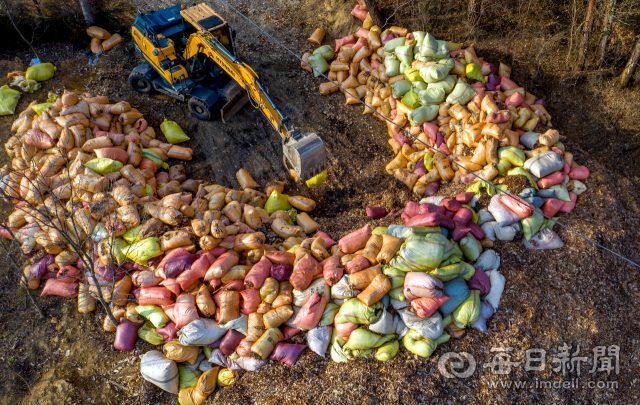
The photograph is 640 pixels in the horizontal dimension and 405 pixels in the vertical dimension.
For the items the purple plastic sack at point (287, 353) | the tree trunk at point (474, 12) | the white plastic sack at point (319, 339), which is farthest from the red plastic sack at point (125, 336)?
the tree trunk at point (474, 12)

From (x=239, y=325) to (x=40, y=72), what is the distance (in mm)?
7431

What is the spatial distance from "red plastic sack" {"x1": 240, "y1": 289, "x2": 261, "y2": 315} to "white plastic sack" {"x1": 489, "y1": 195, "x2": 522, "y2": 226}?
135 inches

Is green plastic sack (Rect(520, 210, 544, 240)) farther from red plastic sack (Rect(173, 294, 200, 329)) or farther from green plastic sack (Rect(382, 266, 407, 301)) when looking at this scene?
red plastic sack (Rect(173, 294, 200, 329))

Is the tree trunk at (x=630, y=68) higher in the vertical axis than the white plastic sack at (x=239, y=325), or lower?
higher

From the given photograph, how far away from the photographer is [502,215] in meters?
5.78

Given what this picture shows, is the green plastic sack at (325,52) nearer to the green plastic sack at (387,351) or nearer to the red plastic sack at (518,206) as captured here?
the red plastic sack at (518,206)

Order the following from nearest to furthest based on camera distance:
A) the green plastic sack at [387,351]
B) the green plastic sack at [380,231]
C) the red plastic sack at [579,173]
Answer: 1. the green plastic sack at [387,351]
2. the green plastic sack at [380,231]
3. the red plastic sack at [579,173]

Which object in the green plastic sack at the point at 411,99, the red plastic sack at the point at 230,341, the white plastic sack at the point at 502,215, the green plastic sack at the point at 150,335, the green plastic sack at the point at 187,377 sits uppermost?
the green plastic sack at the point at 411,99

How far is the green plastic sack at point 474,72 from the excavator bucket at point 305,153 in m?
3.47

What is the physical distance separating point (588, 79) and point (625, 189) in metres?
2.72

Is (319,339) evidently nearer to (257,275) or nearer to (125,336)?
(257,275)

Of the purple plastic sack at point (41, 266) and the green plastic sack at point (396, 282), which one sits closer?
the green plastic sack at point (396, 282)

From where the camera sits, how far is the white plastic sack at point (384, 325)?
4957 mm

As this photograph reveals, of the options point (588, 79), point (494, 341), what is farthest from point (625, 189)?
point (494, 341)
